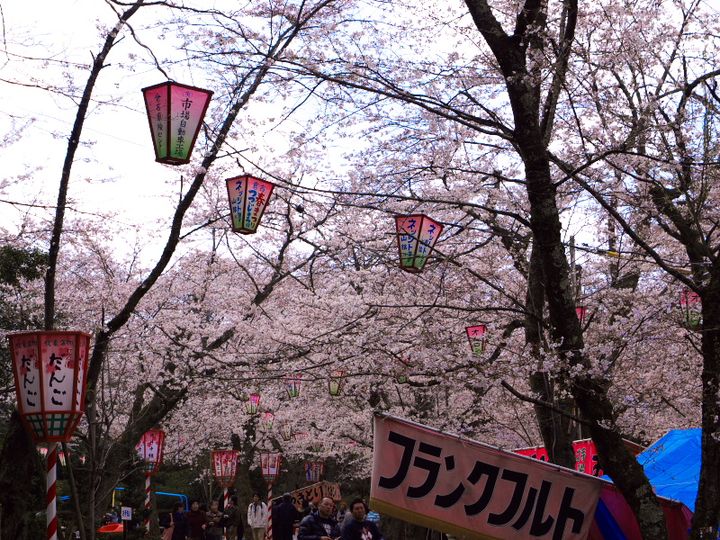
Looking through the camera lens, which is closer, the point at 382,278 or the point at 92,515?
the point at 92,515

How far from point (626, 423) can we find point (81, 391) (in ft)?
24.3

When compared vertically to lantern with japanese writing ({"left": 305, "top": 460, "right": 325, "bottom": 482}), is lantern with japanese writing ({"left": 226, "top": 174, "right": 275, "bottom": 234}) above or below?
above

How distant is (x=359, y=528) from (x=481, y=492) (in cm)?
365

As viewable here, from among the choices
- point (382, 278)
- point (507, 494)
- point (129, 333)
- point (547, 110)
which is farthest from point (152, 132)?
point (129, 333)

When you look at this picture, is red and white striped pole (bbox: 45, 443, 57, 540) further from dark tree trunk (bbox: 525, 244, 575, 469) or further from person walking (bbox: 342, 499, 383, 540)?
dark tree trunk (bbox: 525, 244, 575, 469)

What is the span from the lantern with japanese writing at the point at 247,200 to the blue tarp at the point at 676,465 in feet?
16.8

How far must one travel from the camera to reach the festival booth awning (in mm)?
6301

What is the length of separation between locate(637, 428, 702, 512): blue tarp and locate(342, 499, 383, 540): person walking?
311 cm

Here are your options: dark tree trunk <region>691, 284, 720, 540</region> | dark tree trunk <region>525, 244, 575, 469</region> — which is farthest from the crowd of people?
dark tree trunk <region>691, 284, 720, 540</region>

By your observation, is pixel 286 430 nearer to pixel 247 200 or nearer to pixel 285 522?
pixel 285 522

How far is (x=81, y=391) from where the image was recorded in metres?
9.47

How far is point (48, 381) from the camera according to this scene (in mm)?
9219

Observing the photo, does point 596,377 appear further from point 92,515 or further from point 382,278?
point 382,278

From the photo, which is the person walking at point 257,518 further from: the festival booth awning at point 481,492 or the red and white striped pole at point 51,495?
the festival booth awning at point 481,492
